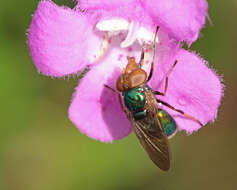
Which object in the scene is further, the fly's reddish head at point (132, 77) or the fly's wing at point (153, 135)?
the fly's reddish head at point (132, 77)

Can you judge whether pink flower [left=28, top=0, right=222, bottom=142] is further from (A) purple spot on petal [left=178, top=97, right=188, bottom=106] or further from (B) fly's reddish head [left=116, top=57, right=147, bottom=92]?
(B) fly's reddish head [left=116, top=57, right=147, bottom=92]

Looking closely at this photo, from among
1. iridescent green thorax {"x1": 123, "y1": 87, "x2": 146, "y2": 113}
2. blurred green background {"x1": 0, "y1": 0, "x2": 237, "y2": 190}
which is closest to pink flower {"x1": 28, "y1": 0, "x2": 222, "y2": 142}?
iridescent green thorax {"x1": 123, "y1": 87, "x2": 146, "y2": 113}

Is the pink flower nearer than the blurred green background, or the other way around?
the pink flower

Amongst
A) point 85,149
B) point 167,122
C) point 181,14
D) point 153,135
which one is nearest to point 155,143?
point 153,135

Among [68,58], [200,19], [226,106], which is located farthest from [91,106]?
[226,106]

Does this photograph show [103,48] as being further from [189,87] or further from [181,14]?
[181,14]

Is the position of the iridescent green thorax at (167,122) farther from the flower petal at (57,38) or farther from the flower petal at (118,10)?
the flower petal at (57,38)

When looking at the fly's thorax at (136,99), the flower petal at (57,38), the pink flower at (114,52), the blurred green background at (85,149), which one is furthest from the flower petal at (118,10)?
the blurred green background at (85,149)
